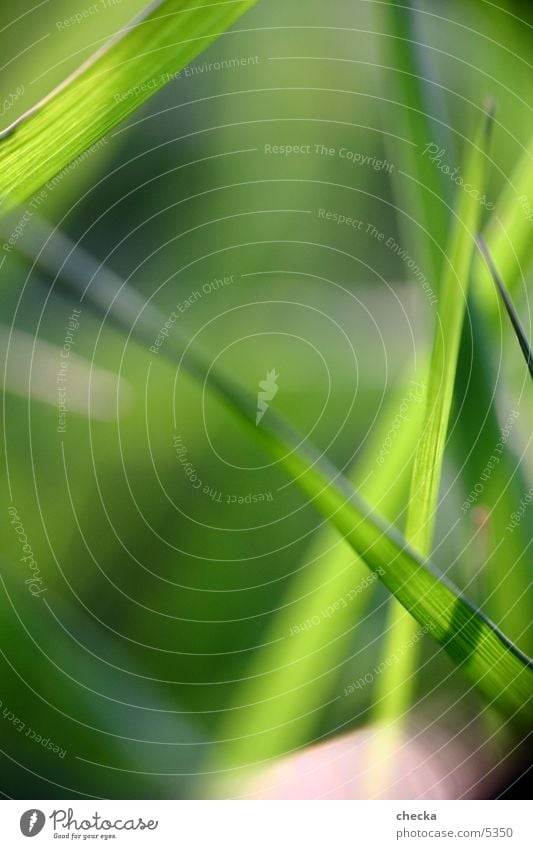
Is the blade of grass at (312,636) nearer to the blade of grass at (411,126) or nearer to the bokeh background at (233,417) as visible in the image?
the bokeh background at (233,417)

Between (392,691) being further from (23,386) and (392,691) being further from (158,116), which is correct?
(158,116)

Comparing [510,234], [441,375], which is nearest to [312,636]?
[441,375]

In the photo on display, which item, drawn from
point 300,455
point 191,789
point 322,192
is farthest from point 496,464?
point 191,789

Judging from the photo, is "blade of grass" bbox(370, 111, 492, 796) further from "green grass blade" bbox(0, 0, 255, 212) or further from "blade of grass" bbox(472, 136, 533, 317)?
"green grass blade" bbox(0, 0, 255, 212)
